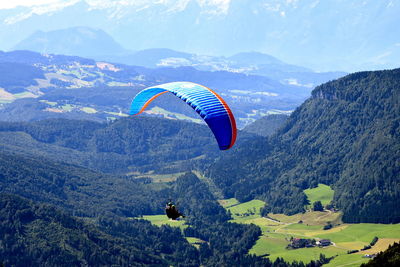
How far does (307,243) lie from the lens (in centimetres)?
19412

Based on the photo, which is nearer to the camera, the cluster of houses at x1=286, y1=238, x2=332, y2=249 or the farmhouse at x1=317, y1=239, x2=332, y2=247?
the cluster of houses at x1=286, y1=238, x2=332, y2=249

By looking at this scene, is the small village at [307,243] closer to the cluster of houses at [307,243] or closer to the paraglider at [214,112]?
the cluster of houses at [307,243]

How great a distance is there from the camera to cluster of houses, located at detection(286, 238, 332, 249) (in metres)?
193

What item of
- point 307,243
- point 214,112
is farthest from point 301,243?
point 214,112

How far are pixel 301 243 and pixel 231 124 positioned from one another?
11936 centimetres

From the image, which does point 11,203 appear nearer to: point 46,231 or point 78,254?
point 46,231

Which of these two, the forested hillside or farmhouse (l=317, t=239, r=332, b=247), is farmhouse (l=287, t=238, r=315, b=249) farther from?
the forested hillside

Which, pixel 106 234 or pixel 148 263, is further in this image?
pixel 106 234

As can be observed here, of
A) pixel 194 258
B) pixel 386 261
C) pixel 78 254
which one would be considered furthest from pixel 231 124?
pixel 194 258

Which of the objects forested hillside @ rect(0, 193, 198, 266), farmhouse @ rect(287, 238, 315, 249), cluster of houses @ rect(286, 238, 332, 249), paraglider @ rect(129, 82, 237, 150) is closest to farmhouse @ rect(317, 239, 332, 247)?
cluster of houses @ rect(286, 238, 332, 249)

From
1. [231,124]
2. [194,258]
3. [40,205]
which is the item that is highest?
[231,124]

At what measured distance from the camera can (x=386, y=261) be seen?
136875 mm

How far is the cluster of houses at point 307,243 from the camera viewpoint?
193m

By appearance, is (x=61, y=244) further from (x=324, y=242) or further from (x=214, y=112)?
(x=214, y=112)
